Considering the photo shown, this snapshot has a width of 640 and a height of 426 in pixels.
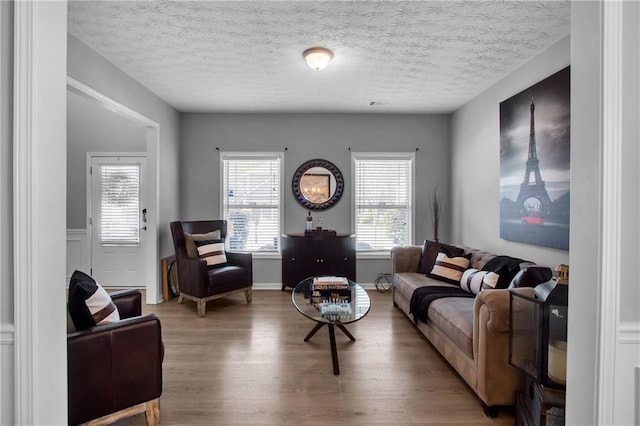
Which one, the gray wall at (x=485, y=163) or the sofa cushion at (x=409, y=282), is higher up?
the gray wall at (x=485, y=163)

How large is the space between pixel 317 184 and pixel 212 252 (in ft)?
6.16

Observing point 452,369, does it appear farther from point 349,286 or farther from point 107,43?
point 107,43

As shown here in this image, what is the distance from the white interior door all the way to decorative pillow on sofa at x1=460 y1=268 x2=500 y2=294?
15.4 feet

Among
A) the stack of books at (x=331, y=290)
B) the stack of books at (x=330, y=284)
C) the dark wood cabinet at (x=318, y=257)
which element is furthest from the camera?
the dark wood cabinet at (x=318, y=257)

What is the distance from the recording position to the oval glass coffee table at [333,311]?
241cm

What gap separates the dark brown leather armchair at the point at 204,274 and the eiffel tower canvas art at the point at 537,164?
10.5 ft

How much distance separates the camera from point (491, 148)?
142 inches

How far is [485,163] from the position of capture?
3760 mm

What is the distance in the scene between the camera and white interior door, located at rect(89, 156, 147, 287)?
4.92 metres

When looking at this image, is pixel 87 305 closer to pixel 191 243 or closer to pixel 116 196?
pixel 191 243

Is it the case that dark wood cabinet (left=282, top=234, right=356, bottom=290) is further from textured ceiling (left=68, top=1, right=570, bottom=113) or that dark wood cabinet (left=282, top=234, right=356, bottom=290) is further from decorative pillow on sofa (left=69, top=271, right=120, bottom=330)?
decorative pillow on sofa (left=69, top=271, right=120, bottom=330)
